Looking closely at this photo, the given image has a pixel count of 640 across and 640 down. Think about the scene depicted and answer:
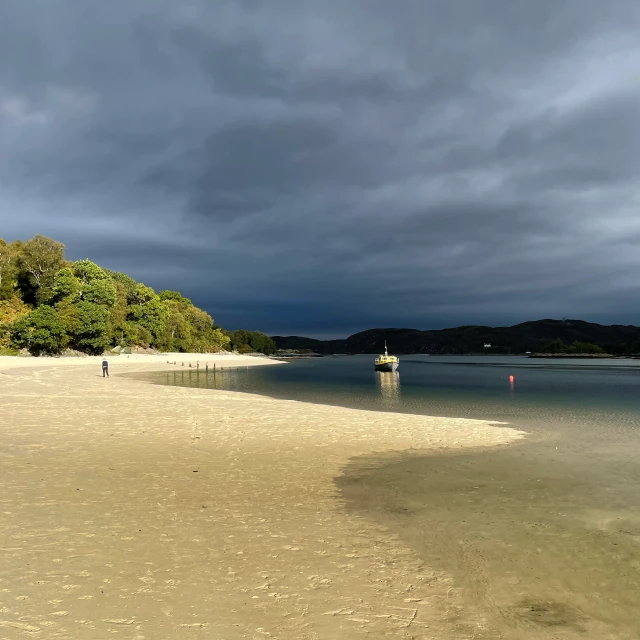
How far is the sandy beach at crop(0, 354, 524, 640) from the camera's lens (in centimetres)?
535

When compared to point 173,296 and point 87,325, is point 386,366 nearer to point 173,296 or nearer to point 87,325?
point 87,325

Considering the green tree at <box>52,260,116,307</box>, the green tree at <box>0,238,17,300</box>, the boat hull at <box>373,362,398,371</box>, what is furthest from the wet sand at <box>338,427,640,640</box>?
the green tree at <box>0,238,17,300</box>

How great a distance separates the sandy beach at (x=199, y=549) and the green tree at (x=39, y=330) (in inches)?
3132

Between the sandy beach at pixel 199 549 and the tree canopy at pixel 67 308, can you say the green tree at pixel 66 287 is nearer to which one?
the tree canopy at pixel 67 308

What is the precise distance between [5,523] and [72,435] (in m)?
9.09

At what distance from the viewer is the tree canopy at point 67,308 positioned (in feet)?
288

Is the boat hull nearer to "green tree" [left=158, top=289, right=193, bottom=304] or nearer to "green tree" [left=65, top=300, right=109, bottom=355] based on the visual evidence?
"green tree" [left=65, top=300, right=109, bottom=355]

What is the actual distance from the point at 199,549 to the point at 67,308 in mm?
94794

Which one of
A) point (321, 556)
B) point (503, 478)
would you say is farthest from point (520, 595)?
point (503, 478)

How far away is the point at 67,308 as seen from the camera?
295 ft

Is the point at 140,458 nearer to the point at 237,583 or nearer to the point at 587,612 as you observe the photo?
the point at 237,583

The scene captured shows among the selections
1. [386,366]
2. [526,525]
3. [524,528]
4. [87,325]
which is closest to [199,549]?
[524,528]

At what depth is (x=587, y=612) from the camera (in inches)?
232

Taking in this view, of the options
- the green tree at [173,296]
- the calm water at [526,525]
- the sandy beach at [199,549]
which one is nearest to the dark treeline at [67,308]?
the green tree at [173,296]
